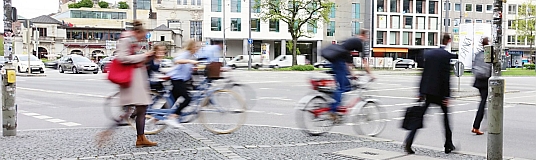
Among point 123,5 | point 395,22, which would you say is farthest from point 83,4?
point 395,22

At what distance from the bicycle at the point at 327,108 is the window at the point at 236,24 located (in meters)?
62.1

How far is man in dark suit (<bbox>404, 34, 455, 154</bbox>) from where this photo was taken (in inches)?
289

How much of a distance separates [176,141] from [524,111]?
966cm

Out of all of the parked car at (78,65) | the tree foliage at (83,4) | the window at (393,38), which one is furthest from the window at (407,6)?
the tree foliage at (83,4)

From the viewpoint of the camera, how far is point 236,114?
903 cm

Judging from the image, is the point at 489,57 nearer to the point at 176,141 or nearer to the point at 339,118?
the point at 339,118

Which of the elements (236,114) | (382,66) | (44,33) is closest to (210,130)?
(236,114)

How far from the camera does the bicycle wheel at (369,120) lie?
889 centimetres

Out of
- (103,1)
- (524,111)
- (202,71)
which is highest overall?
(103,1)

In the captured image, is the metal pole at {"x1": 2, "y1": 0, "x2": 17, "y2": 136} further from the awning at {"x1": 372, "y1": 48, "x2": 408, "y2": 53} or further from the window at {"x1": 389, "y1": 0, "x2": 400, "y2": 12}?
the window at {"x1": 389, "y1": 0, "x2": 400, "y2": 12}

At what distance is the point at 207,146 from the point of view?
764 cm

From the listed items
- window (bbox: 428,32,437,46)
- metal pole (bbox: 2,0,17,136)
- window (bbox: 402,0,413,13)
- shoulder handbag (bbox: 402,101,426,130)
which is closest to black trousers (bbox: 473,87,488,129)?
shoulder handbag (bbox: 402,101,426,130)

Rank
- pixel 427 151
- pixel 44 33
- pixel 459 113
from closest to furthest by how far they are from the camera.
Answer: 1. pixel 427 151
2. pixel 459 113
3. pixel 44 33

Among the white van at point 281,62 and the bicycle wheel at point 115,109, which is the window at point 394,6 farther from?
the bicycle wheel at point 115,109
